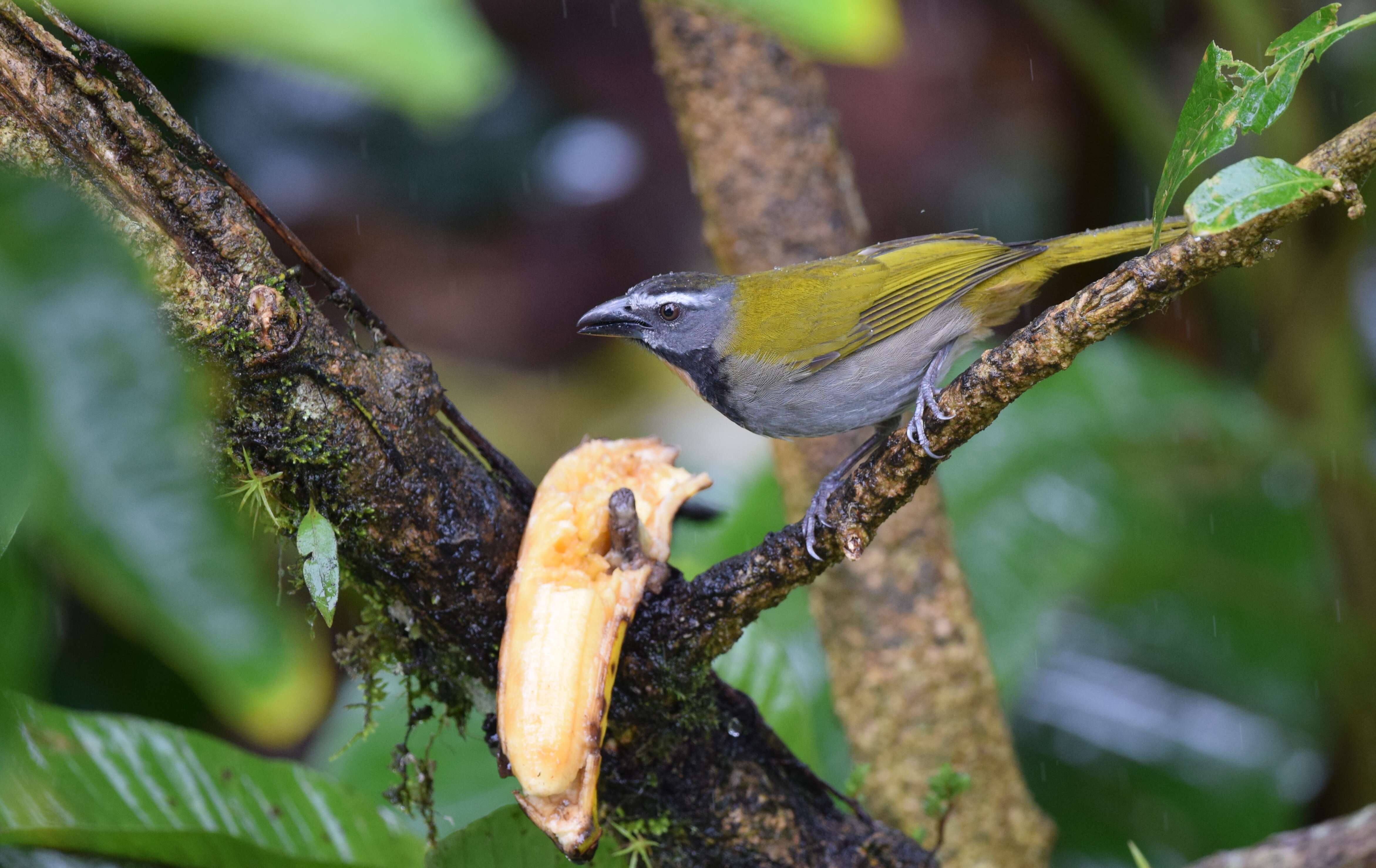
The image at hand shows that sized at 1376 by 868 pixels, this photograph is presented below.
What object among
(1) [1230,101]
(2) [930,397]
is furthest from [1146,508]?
(1) [1230,101]

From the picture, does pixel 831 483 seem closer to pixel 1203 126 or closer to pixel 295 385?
pixel 295 385

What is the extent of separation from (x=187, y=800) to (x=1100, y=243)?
221 centimetres

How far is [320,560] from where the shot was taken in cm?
153

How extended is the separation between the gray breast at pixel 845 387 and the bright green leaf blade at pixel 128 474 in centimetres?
206

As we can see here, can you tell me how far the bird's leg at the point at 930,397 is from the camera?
1.65 m

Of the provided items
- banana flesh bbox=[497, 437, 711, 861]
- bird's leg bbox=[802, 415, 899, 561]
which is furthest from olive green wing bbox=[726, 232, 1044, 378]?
banana flesh bbox=[497, 437, 711, 861]

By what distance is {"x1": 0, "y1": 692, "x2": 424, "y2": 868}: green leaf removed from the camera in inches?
71.3

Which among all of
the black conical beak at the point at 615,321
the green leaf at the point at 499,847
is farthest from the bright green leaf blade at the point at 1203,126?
the black conical beak at the point at 615,321

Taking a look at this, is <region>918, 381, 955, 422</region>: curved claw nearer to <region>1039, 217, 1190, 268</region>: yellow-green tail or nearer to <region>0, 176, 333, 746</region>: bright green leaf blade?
<region>1039, 217, 1190, 268</region>: yellow-green tail

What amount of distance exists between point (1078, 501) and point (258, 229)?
9.70 feet

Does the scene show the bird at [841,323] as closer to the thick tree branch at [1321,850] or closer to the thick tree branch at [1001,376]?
the thick tree branch at [1001,376]

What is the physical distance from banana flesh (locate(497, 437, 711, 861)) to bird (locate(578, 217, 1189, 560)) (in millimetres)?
701

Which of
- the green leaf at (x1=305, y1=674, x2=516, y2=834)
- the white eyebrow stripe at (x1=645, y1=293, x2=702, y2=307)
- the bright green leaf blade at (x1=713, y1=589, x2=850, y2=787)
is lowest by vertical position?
the bright green leaf blade at (x1=713, y1=589, x2=850, y2=787)

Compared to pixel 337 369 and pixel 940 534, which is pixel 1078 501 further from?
pixel 337 369
